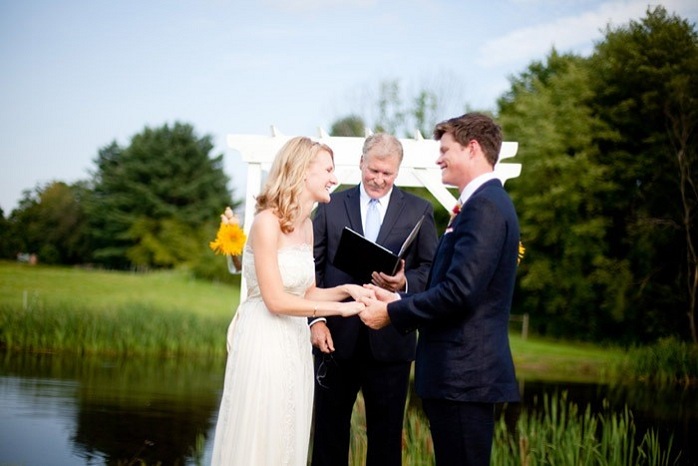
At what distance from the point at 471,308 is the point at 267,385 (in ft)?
3.50

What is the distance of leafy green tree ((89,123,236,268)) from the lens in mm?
45875

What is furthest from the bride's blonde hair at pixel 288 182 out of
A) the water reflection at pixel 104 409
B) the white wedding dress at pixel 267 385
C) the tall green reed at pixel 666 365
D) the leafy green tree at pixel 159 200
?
the leafy green tree at pixel 159 200

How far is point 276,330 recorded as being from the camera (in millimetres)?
3750

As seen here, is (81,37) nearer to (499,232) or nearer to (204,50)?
(204,50)

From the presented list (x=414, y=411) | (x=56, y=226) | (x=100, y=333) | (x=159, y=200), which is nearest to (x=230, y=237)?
(x=414, y=411)

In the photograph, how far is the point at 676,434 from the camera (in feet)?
30.0

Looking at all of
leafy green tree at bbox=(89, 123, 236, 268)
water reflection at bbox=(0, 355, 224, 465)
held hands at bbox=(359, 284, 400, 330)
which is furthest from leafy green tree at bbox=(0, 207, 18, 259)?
held hands at bbox=(359, 284, 400, 330)

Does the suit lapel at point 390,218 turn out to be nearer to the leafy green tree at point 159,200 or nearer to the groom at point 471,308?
the groom at point 471,308

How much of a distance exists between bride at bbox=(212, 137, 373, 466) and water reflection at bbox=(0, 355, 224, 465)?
2.33 m

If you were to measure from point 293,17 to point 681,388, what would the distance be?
16.8 m

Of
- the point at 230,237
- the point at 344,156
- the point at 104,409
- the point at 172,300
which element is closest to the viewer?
the point at 230,237

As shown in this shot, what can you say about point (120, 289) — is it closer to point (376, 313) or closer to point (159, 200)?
point (159, 200)

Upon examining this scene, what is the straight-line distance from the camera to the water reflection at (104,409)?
276 inches

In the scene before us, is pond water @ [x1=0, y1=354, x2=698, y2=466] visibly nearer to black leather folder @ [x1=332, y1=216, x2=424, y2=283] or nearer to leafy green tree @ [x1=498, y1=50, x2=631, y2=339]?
black leather folder @ [x1=332, y1=216, x2=424, y2=283]
